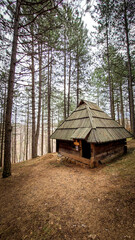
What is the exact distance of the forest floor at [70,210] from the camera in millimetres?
2057

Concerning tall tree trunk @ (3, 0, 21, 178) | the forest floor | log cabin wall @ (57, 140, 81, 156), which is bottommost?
the forest floor

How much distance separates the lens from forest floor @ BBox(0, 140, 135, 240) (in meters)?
2.06

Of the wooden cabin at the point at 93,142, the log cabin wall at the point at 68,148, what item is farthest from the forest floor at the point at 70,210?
the log cabin wall at the point at 68,148

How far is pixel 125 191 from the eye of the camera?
304 cm

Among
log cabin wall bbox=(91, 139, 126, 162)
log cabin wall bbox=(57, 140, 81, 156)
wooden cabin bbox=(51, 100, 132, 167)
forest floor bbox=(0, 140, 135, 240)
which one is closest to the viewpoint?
forest floor bbox=(0, 140, 135, 240)

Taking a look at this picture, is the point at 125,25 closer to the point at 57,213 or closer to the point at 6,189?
the point at 57,213

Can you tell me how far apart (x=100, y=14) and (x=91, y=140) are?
562 inches

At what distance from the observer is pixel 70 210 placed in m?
2.70

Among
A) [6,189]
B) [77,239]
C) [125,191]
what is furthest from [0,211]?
[125,191]

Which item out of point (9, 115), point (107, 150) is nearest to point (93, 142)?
point (107, 150)

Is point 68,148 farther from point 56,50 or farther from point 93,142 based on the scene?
point 56,50

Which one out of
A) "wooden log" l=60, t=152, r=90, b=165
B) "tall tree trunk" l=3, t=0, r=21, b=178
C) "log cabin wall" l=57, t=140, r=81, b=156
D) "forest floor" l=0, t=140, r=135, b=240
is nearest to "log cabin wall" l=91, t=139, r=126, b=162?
"wooden log" l=60, t=152, r=90, b=165

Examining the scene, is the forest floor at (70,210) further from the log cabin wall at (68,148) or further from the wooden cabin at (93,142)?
the log cabin wall at (68,148)

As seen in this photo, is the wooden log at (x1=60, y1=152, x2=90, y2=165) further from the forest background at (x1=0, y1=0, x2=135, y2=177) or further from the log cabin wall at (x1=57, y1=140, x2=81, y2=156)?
the forest background at (x1=0, y1=0, x2=135, y2=177)
